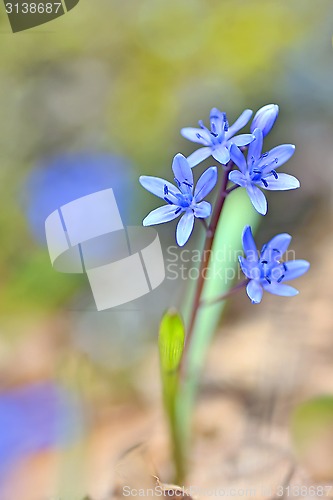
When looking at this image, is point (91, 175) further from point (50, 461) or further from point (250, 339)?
point (50, 461)

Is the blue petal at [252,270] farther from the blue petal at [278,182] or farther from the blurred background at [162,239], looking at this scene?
the blurred background at [162,239]

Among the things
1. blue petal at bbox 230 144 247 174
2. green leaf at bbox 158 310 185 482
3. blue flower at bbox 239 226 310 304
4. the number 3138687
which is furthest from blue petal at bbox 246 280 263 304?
the number 3138687

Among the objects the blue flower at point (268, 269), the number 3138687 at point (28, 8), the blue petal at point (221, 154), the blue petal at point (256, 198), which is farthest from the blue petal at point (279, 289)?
the number 3138687 at point (28, 8)

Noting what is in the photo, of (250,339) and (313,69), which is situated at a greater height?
(313,69)

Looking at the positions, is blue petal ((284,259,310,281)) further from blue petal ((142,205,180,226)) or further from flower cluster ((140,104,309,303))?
blue petal ((142,205,180,226))

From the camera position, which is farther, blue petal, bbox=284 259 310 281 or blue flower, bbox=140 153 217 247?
blue petal, bbox=284 259 310 281

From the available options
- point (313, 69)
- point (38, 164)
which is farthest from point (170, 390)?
point (313, 69)

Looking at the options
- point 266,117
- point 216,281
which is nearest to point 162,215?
point 266,117
